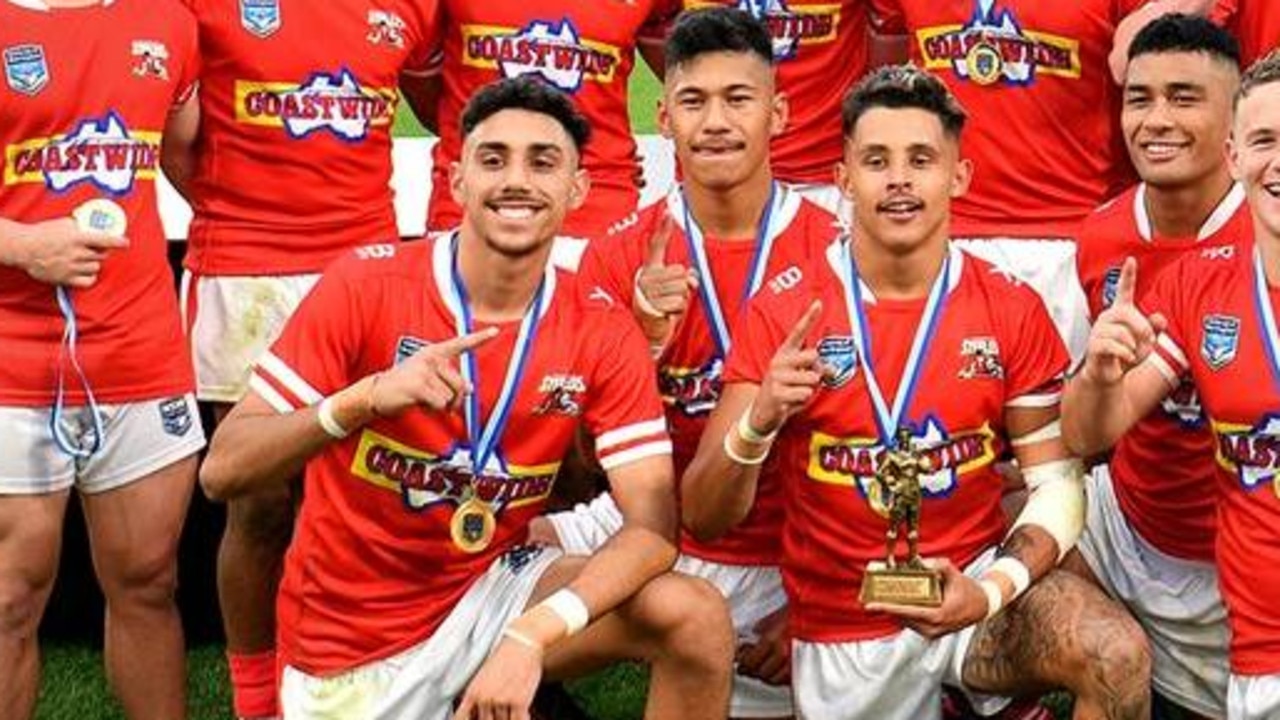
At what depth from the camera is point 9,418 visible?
16.9ft

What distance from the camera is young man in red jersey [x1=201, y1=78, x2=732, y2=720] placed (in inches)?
189

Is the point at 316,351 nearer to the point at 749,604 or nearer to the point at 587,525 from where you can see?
the point at 587,525

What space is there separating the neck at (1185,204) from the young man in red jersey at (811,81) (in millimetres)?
1021

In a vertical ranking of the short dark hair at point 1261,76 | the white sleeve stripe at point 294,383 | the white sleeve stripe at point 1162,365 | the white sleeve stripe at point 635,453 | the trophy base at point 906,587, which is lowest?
the trophy base at point 906,587

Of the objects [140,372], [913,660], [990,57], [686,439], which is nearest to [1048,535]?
[913,660]

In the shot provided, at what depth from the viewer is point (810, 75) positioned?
6195 millimetres

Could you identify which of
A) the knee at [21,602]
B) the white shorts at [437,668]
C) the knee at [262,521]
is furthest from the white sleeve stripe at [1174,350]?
the knee at [21,602]

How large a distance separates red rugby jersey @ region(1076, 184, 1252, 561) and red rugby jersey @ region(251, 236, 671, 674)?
126 cm

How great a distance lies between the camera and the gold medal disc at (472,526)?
496 cm

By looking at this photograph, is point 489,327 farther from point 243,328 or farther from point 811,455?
point 243,328

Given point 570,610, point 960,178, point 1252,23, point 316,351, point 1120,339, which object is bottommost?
point 570,610

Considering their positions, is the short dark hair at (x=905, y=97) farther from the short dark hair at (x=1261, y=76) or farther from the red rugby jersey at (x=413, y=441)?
the red rugby jersey at (x=413, y=441)

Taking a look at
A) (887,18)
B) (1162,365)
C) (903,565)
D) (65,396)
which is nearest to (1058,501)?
(1162,365)

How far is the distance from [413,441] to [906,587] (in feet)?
3.67
